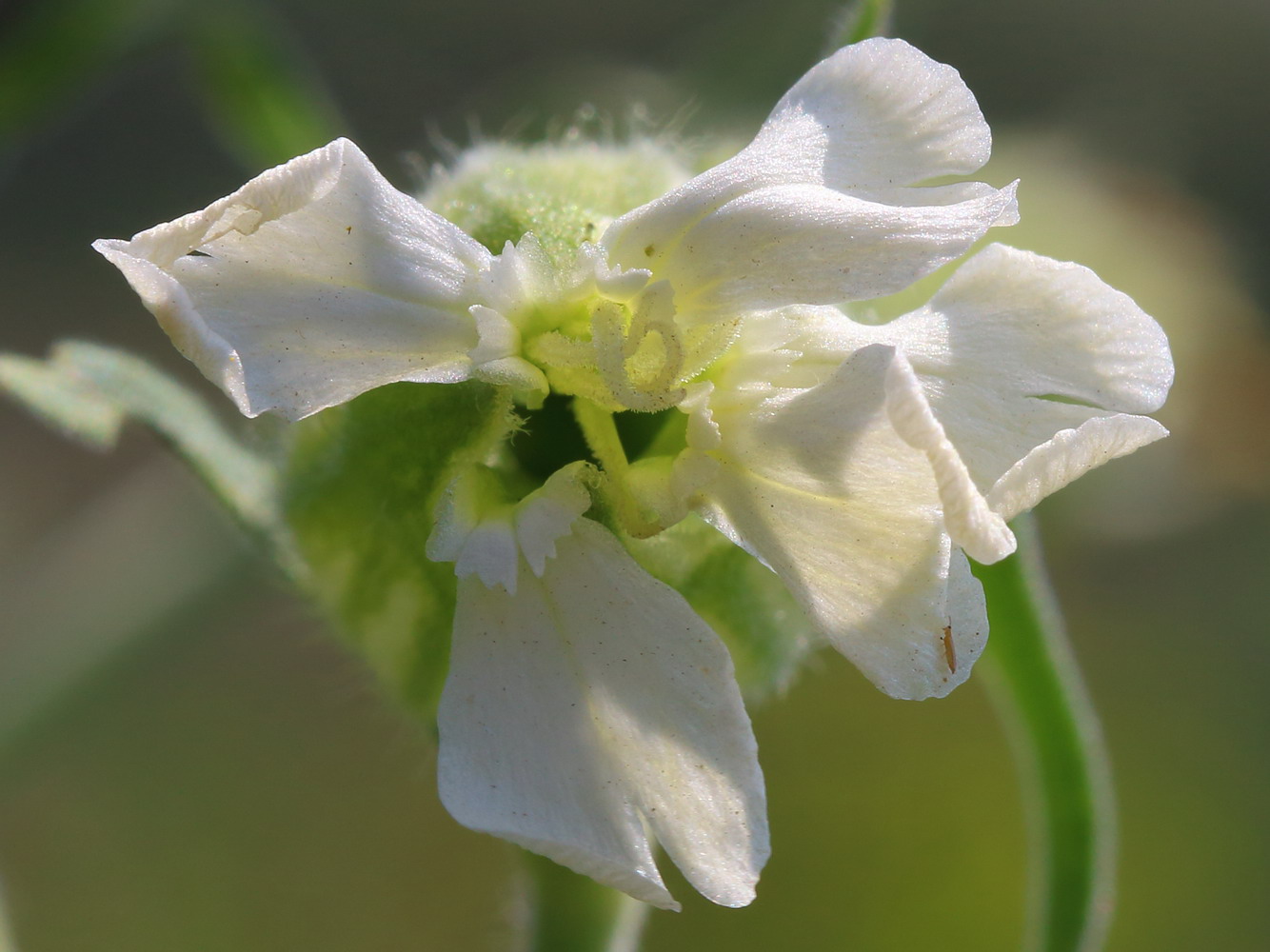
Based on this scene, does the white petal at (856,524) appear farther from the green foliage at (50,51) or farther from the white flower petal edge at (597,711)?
the green foliage at (50,51)

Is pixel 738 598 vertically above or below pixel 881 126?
below

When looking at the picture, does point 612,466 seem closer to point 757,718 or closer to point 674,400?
point 674,400

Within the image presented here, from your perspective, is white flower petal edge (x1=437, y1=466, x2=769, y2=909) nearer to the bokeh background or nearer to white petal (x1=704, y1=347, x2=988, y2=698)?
white petal (x1=704, y1=347, x2=988, y2=698)

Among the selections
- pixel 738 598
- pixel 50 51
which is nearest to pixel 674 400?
pixel 738 598

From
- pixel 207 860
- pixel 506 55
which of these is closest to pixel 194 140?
pixel 506 55

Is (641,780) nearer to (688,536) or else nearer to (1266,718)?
(688,536)
